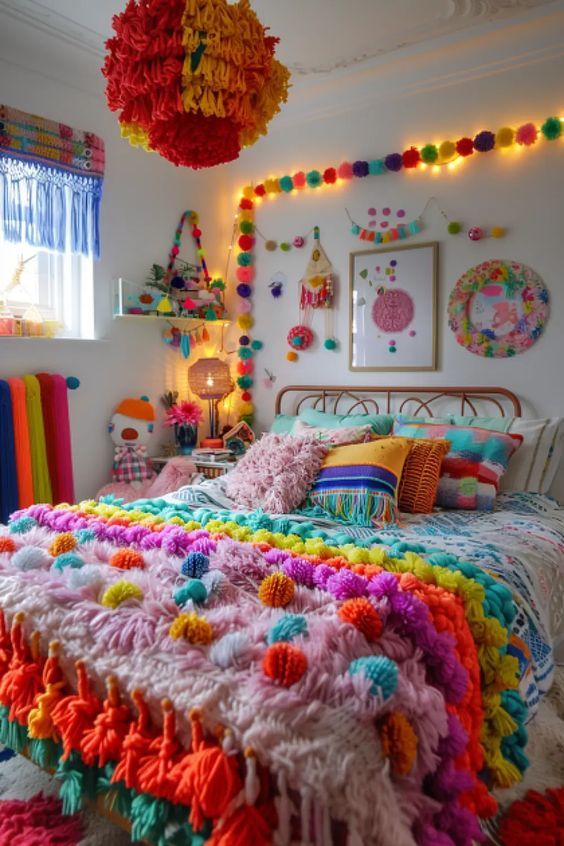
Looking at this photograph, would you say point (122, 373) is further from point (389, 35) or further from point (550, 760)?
point (550, 760)

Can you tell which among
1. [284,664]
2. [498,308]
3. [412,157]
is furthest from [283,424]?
[284,664]

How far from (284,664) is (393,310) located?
8.87ft

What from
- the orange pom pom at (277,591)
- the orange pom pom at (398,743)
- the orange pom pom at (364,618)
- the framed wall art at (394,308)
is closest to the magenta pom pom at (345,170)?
the framed wall art at (394,308)

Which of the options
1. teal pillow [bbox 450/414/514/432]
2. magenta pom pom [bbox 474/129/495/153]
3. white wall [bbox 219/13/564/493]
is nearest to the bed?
teal pillow [bbox 450/414/514/432]

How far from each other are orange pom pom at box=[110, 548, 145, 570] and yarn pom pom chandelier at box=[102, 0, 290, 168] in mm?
1162

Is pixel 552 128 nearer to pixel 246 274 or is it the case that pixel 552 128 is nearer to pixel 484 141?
pixel 484 141

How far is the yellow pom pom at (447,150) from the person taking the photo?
3.24m

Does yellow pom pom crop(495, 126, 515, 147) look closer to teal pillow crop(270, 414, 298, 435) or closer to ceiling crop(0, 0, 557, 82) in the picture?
ceiling crop(0, 0, 557, 82)

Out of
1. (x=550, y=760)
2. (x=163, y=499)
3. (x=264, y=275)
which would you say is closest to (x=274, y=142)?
(x=264, y=275)

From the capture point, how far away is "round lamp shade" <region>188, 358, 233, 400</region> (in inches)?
155

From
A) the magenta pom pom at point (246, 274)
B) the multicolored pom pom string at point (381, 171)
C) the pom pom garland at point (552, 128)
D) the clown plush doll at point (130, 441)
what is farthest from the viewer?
the magenta pom pom at point (246, 274)

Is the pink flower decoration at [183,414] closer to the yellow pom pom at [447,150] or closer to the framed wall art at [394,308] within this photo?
the framed wall art at [394,308]

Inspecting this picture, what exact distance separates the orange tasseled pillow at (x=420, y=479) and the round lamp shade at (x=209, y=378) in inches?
65.2

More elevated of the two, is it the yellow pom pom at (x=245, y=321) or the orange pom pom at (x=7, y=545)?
the yellow pom pom at (x=245, y=321)
